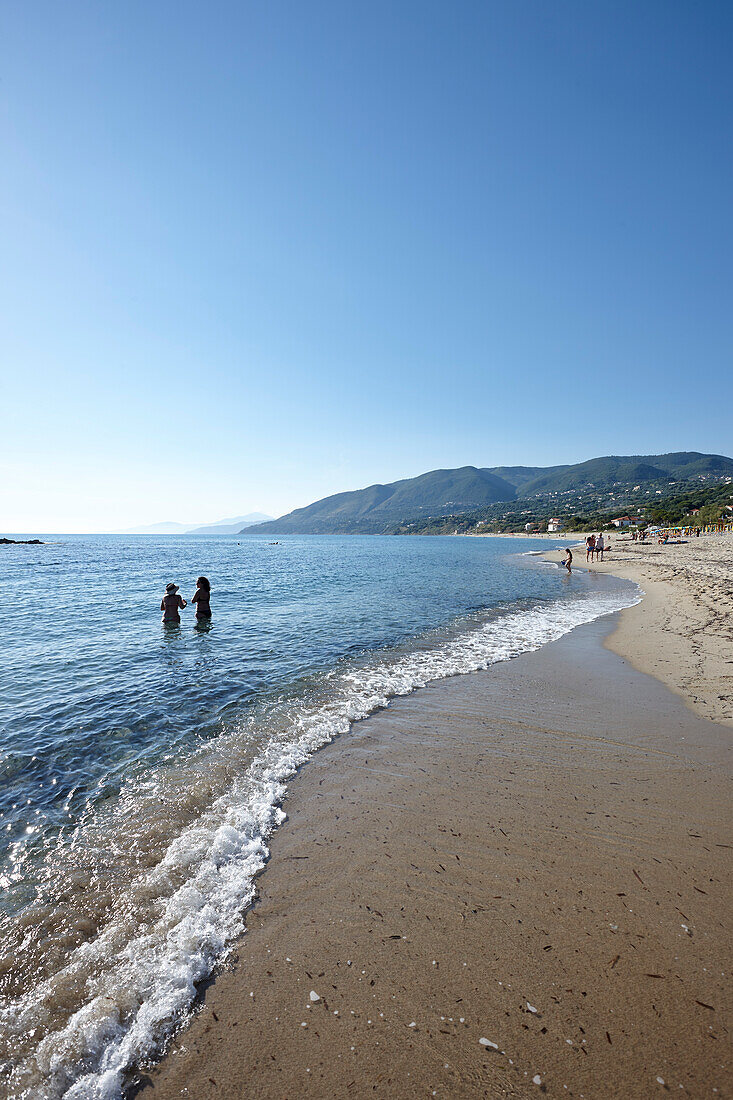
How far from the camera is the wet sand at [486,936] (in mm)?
2803

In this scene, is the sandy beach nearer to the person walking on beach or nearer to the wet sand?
the wet sand

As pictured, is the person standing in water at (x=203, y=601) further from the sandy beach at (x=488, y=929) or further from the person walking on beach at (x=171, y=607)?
the sandy beach at (x=488, y=929)

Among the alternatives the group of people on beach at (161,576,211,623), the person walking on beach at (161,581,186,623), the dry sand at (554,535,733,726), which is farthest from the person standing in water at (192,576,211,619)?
the dry sand at (554,535,733,726)

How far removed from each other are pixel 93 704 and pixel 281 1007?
8.62 m

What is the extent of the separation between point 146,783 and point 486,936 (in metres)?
5.41

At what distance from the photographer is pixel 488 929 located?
3.87m

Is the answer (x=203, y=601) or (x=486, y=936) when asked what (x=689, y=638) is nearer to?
(x=486, y=936)

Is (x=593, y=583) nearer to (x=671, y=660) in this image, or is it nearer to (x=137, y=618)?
(x=671, y=660)

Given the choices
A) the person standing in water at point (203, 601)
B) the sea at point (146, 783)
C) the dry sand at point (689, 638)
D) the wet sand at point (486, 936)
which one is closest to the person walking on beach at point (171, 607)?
the sea at point (146, 783)

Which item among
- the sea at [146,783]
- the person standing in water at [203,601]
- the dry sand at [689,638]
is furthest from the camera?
the person standing in water at [203,601]

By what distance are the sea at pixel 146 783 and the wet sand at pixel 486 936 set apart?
47cm

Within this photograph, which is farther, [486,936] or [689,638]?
[689,638]

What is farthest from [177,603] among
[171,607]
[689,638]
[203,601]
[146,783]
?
[689,638]

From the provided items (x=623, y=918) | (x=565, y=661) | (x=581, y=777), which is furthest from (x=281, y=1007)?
(x=565, y=661)
